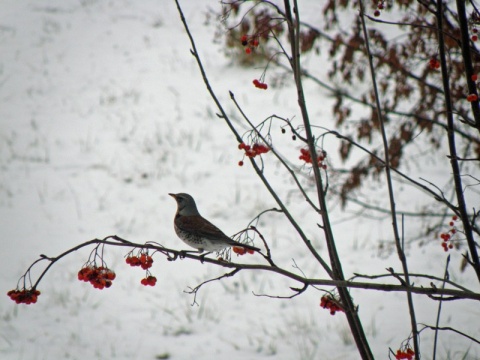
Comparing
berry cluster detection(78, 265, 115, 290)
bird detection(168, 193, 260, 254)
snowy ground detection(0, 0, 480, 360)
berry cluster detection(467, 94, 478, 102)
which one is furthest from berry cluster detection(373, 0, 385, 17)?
snowy ground detection(0, 0, 480, 360)

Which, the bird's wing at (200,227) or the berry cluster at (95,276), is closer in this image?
the berry cluster at (95,276)

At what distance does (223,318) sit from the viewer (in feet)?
13.7

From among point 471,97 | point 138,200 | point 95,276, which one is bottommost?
point 95,276

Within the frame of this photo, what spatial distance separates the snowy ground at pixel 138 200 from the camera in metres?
3.90

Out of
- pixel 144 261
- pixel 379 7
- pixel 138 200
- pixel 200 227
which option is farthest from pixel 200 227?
pixel 138 200

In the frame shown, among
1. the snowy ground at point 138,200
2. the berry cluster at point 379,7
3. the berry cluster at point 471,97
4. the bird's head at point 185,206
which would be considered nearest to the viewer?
the berry cluster at point 471,97

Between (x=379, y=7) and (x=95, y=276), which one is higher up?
(x=379, y=7)

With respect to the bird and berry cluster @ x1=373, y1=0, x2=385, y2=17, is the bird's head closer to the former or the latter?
the bird

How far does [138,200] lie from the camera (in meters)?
5.88

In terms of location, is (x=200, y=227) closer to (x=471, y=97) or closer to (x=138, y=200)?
(x=471, y=97)

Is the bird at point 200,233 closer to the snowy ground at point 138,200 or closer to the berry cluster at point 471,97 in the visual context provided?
the berry cluster at point 471,97

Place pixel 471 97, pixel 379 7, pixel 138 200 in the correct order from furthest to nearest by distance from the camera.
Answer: pixel 138 200
pixel 379 7
pixel 471 97

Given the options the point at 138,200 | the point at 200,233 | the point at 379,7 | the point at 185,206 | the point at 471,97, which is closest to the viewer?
the point at 471,97

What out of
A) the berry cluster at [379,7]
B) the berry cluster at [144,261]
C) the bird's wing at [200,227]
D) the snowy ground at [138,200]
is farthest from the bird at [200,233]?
the snowy ground at [138,200]
